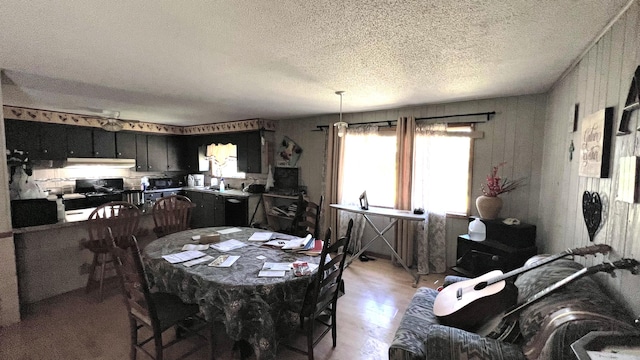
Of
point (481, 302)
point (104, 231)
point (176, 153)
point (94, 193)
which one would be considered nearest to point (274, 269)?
point (481, 302)

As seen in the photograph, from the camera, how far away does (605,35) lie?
149cm

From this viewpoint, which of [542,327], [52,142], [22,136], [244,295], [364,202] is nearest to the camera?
[542,327]

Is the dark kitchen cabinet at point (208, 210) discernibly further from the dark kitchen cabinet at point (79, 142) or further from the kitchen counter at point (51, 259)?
the kitchen counter at point (51, 259)

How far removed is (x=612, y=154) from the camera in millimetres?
1345

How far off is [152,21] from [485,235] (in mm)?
3310

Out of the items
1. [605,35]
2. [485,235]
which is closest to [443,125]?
[485,235]

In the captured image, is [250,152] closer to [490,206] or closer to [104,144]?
[104,144]

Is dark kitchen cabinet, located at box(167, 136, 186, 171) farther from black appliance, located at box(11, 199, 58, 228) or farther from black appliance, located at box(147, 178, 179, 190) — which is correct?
black appliance, located at box(11, 199, 58, 228)

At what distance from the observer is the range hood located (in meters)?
4.59

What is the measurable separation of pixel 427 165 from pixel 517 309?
7.86 feet

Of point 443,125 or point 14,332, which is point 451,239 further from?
point 14,332

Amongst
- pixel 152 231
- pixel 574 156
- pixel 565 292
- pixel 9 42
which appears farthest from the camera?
pixel 152 231

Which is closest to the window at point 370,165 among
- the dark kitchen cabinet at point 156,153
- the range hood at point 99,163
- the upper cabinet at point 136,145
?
the upper cabinet at point 136,145

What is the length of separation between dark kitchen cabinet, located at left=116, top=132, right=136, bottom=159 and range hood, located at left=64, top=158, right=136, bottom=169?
115 mm
